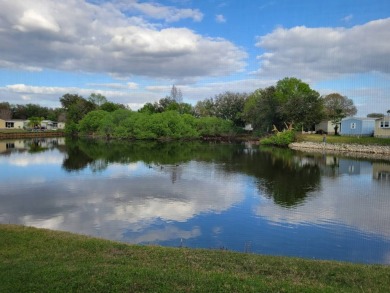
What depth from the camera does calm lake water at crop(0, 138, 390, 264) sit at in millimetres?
14484

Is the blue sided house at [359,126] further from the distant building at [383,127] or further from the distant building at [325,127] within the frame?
the distant building at [325,127]

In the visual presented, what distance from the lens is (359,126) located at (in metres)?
67.9

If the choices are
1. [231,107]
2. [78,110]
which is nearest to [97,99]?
[78,110]

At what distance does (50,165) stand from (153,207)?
21.7 metres

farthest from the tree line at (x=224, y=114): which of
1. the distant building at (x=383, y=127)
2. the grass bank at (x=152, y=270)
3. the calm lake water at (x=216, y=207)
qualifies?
the grass bank at (x=152, y=270)

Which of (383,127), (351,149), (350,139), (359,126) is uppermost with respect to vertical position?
(359,126)

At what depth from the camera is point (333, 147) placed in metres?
62.3

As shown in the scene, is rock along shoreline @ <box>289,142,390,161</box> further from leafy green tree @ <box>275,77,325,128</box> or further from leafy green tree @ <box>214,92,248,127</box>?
leafy green tree @ <box>214,92,248,127</box>

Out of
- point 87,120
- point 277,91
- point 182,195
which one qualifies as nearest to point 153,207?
point 182,195

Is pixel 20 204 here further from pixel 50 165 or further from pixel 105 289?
pixel 50 165

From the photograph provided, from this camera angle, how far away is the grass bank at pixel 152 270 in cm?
732

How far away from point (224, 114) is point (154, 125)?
1079 inches

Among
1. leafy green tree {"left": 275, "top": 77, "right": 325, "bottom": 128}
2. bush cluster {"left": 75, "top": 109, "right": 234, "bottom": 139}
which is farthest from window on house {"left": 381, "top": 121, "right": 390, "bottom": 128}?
bush cluster {"left": 75, "top": 109, "right": 234, "bottom": 139}

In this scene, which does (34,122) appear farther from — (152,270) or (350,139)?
(152,270)
